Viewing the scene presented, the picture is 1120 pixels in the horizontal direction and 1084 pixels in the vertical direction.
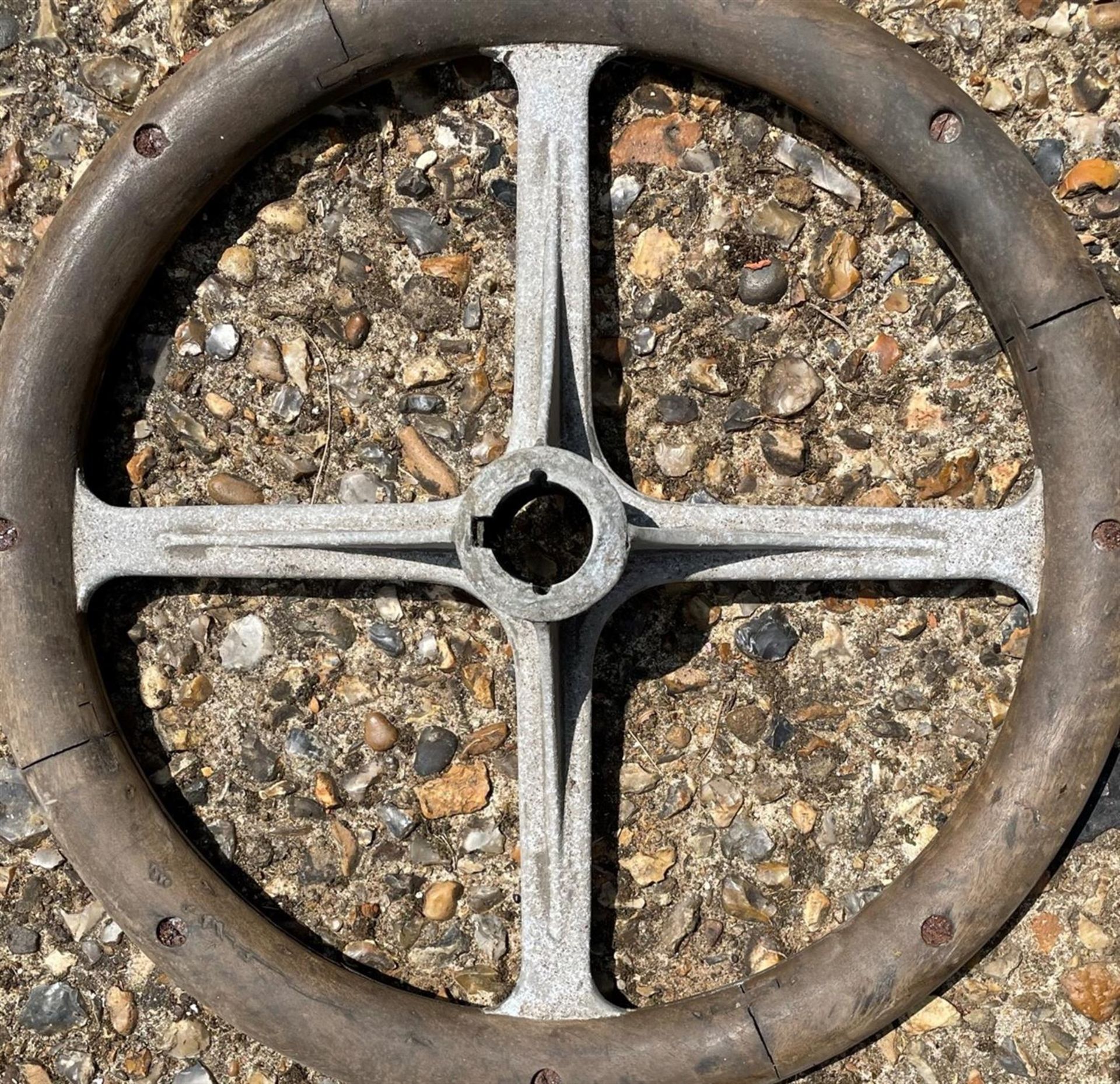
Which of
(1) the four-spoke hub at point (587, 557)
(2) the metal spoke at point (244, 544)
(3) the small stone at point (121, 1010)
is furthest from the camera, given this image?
(3) the small stone at point (121, 1010)

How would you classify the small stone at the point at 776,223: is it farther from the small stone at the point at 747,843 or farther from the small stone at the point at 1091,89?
the small stone at the point at 747,843

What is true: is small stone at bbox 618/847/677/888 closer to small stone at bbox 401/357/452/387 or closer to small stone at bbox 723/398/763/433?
small stone at bbox 723/398/763/433

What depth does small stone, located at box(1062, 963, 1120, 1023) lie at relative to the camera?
1.98 meters

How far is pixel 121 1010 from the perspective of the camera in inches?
80.4

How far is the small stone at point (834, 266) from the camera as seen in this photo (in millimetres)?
1965

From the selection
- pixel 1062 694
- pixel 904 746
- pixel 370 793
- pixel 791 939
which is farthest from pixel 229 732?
pixel 1062 694

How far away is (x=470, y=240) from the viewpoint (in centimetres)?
199

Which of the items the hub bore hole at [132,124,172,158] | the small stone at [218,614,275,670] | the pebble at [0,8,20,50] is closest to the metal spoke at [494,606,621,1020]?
the small stone at [218,614,275,670]

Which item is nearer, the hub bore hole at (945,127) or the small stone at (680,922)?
the hub bore hole at (945,127)

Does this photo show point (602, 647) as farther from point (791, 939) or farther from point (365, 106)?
point (365, 106)

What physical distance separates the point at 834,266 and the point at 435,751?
3.59 feet

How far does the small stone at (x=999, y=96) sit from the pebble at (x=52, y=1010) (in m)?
2.24

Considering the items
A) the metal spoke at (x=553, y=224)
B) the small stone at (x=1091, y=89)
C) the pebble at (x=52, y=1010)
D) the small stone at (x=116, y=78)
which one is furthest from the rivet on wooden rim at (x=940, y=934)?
the small stone at (x=116, y=78)

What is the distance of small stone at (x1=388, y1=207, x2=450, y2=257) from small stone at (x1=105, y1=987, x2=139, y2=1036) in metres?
1.42
